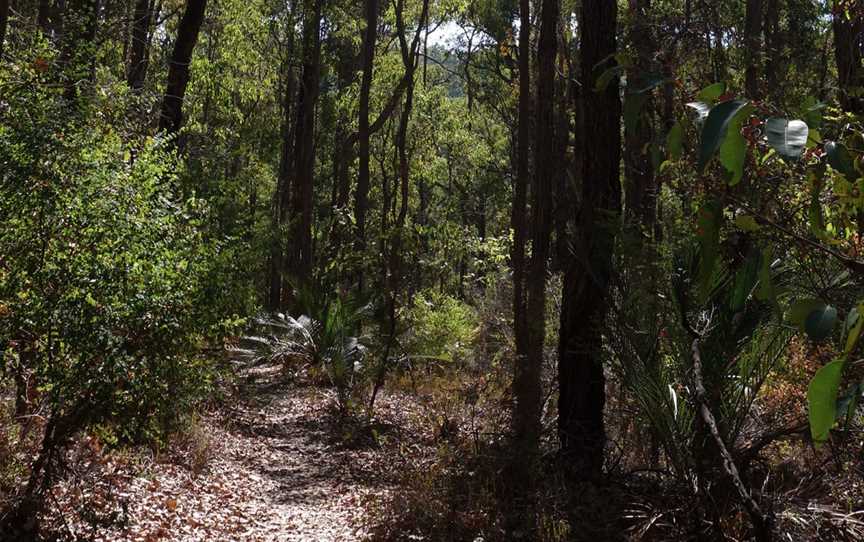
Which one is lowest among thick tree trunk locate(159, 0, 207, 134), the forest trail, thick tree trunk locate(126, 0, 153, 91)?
the forest trail

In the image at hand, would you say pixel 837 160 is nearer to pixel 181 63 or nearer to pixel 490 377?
pixel 490 377

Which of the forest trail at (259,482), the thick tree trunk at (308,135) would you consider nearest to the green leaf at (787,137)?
the forest trail at (259,482)

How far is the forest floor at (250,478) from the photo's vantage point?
6.11 metres

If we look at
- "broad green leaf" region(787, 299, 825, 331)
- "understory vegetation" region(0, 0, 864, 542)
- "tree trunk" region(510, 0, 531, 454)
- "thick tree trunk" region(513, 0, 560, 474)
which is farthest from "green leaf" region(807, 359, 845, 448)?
"tree trunk" region(510, 0, 531, 454)

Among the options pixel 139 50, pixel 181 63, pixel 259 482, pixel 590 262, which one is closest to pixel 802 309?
pixel 590 262

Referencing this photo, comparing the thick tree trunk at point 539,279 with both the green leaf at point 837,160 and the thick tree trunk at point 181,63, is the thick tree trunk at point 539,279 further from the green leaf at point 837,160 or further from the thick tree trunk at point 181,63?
the green leaf at point 837,160

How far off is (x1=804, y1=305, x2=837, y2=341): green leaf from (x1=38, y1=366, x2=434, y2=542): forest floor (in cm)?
552

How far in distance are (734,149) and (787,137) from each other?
78 millimetres

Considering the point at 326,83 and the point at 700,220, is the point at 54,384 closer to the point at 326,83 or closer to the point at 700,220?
the point at 700,220

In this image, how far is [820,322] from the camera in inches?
43.6

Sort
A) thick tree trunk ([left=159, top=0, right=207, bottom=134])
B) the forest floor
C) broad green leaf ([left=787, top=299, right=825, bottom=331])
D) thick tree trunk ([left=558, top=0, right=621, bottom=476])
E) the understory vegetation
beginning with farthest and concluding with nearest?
thick tree trunk ([left=159, top=0, right=207, bottom=134]) < thick tree trunk ([left=558, top=0, right=621, bottom=476]) < the forest floor < the understory vegetation < broad green leaf ([left=787, top=299, right=825, bottom=331])

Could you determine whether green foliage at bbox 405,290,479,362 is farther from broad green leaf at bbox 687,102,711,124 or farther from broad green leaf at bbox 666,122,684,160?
broad green leaf at bbox 687,102,711,124

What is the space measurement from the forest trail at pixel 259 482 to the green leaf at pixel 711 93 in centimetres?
561

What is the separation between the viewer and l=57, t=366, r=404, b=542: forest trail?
669cm
